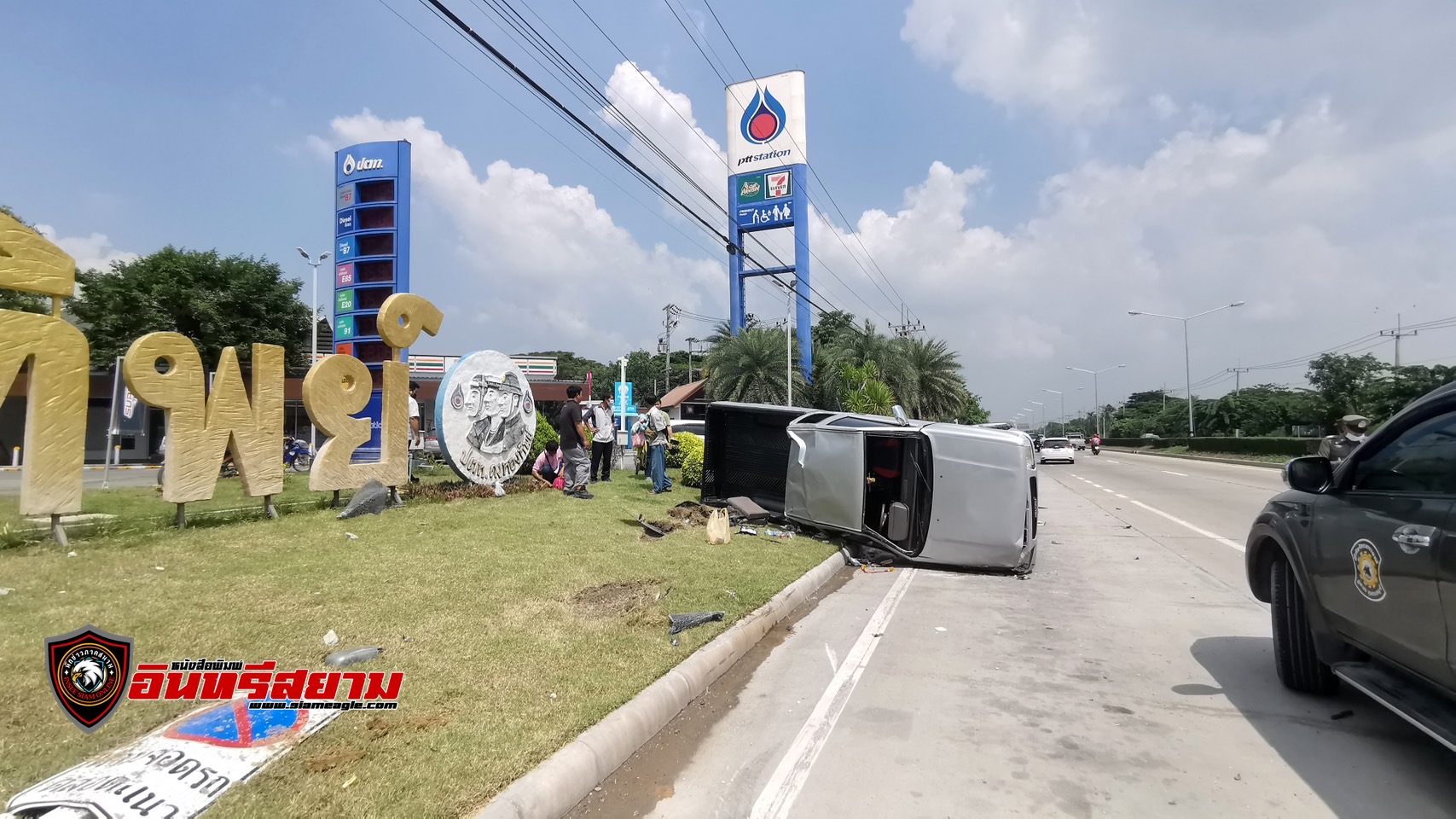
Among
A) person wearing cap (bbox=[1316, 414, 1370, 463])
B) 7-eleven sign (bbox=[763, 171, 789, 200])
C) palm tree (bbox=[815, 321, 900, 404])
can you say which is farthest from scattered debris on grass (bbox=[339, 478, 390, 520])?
7-eleven sign (bbox=[763, 171, 789, 200])

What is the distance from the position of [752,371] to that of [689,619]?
26.3m

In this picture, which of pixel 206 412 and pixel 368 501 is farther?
pixel 368 501

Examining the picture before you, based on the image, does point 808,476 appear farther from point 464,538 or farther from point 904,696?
point 904,696

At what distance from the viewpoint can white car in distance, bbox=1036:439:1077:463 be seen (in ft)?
119

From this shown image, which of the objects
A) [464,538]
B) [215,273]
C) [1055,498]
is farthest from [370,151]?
[1055,498]

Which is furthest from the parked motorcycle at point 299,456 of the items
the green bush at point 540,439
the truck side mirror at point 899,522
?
the truck side mirror at point 899,522

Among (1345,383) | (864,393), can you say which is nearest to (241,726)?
(864,393)

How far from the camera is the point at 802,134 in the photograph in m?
38.5

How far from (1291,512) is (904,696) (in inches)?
99.5

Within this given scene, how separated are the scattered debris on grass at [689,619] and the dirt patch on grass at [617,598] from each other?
413 mm

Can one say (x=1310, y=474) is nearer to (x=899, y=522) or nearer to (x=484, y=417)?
(x=899, y=522)

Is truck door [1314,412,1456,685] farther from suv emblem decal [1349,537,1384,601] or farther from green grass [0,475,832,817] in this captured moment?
green grass [0,475,832,817]

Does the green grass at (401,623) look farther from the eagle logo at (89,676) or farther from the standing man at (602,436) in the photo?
the standing man at (602,436)

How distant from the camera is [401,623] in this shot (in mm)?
5402
